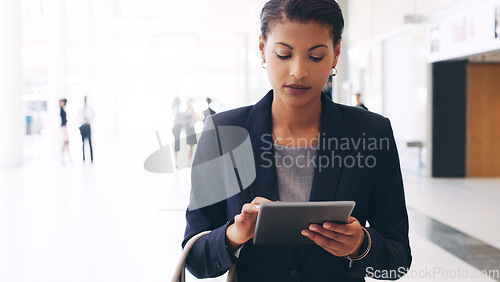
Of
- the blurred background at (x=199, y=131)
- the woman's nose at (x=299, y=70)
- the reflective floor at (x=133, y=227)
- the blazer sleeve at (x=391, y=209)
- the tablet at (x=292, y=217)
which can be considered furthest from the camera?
the blurred background at (x=199, y=131)

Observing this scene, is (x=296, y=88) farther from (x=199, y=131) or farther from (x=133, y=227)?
(x=199, y=131)

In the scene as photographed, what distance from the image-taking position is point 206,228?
1503 mm

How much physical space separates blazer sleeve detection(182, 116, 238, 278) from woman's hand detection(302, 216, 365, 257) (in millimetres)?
267

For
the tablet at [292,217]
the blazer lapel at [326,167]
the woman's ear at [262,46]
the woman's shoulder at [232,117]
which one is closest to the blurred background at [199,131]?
the woman's ear at [262,46]

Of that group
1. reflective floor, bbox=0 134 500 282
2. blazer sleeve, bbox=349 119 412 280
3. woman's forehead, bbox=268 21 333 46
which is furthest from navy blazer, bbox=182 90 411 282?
reflective floor, bbox=0 134 500 282

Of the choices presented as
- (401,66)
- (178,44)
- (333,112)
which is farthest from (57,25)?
(333,112)

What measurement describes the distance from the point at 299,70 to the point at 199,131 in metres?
10.9

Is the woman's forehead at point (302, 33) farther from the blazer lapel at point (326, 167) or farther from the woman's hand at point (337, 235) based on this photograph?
the woman's hand at point (337, 235)

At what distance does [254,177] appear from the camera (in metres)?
1.44

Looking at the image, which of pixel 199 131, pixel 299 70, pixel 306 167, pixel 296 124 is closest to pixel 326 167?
pixel 306 167

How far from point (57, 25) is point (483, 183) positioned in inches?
567

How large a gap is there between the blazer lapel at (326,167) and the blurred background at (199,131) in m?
0.41

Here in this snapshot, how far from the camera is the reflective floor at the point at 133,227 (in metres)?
4.68

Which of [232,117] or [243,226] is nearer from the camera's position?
[243,226]
